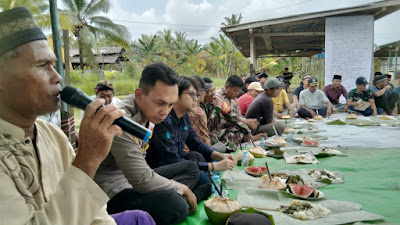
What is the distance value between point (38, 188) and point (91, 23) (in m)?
19.9

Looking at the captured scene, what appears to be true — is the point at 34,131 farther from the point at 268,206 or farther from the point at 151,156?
the point at 268,206

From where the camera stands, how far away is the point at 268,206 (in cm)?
236

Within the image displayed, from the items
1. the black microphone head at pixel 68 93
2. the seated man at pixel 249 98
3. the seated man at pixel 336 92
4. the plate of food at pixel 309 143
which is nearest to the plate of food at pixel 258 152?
the plate of food at pixel 309 143

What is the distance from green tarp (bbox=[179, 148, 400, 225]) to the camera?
7.75 feet

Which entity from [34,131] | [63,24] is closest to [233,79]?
[34,131]

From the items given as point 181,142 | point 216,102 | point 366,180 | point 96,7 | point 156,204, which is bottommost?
point 366,180

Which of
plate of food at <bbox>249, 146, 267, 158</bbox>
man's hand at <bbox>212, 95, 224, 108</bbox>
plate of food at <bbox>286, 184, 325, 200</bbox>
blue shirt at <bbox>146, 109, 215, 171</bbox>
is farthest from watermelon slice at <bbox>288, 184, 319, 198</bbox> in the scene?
man's hand at <bbox>212, 95, 224, 108</bbox>

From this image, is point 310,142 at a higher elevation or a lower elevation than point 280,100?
lower

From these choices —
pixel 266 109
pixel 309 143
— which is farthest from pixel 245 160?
pixel 266 109

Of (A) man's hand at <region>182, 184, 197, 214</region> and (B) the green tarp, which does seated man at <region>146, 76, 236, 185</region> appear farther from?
(A) man's hand at <region>182, 184, 197, 214</region>

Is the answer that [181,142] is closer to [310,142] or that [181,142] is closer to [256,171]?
[256,171]

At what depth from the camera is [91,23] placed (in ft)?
61.5

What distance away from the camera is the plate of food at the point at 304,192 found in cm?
244

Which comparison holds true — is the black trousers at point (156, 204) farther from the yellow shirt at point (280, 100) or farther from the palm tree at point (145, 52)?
the palm tree at point (145, 52)
